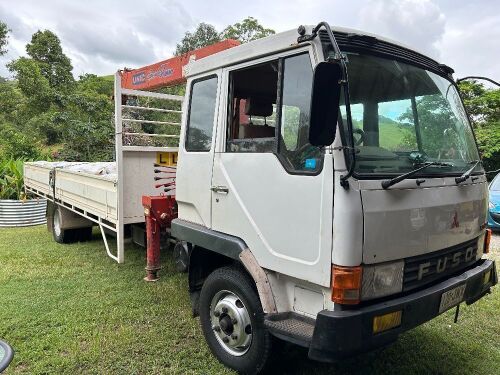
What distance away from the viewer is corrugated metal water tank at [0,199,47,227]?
859cm

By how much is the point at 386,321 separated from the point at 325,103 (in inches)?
47.5

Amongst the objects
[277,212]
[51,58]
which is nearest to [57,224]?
[277,212]

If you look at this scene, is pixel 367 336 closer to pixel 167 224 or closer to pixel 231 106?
pixel 231 106

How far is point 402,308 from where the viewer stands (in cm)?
220

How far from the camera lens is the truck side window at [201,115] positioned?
303cm

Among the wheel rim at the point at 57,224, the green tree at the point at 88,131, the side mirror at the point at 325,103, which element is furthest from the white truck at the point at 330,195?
the green tree at the point at 88,131

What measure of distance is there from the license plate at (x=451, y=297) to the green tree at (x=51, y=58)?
2087 cm

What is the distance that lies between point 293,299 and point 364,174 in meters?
0.88

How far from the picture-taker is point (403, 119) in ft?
8.46

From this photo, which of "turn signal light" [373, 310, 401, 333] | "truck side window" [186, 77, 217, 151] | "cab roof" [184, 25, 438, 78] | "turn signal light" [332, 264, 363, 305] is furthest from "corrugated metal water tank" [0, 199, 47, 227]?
"turn signal light" [373, 310, 401, 333]

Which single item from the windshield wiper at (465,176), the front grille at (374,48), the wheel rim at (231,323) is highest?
the front grille at (374,48)

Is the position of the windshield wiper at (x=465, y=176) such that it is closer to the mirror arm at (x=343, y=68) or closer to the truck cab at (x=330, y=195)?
the truck cab at (x=330, y=195)

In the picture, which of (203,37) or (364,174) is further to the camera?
(203,37)

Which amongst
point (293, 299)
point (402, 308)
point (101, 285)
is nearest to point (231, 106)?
point (293, 299)
